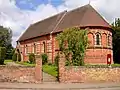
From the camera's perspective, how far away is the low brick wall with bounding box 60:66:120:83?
87.4ft

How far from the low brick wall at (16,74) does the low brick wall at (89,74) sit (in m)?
3.00

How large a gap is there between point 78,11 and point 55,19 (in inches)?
264

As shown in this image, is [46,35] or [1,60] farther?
[46,35]

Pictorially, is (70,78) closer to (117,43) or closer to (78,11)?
(78,11)

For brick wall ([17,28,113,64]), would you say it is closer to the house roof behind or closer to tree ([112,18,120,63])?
the house roof behind

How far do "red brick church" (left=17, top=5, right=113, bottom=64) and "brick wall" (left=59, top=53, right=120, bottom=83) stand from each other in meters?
9.29

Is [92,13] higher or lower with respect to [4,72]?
higher

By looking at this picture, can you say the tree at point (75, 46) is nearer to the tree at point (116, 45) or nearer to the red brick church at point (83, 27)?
the red brick church at point (83, 27)

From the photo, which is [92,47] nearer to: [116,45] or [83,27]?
[83,27]

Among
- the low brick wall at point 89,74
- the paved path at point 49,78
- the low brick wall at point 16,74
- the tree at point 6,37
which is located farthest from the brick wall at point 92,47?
the tree at point 6,37

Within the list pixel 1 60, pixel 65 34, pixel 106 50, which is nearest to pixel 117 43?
pixel 106 50

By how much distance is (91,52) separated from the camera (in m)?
43.8

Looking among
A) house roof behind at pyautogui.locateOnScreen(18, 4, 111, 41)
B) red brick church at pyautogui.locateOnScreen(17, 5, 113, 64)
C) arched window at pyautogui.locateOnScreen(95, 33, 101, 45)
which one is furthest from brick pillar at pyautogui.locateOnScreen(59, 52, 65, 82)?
arched window at pyautogui.locateOnScreen(95, 33, 101, 45)

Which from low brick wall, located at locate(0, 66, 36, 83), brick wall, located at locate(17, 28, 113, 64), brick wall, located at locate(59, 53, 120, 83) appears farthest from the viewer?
brick wall, located at locate(17, 28, 113, 64)
